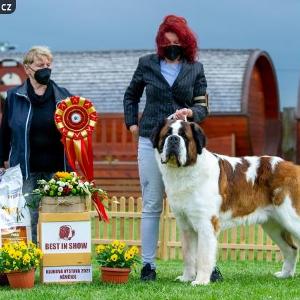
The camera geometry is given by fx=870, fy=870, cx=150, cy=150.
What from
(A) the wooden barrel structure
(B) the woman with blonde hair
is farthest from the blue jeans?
(A) the wooden barrel structure

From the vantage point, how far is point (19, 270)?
252 inches

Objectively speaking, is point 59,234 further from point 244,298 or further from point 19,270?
point 244,298

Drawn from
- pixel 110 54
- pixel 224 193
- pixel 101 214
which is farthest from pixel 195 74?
pixel 110 54

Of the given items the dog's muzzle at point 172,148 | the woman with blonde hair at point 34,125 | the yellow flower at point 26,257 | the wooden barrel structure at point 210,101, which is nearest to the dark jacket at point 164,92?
the dog's muzzle at point 172,148

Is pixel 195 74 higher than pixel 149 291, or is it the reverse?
pixel 195 74

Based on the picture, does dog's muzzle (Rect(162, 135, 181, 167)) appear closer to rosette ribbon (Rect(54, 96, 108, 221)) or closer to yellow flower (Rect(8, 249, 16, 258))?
rosette ribbon (Rect(54, 96, 108, 221))

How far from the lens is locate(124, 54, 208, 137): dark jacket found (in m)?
6.63

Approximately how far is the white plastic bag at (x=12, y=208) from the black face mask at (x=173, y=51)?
143cm

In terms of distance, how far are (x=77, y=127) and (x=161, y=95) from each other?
2.34 feet

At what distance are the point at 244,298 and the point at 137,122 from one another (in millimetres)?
1723

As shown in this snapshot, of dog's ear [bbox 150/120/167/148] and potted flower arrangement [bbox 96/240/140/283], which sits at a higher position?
dog's ear [bbox 150/120/167/148]

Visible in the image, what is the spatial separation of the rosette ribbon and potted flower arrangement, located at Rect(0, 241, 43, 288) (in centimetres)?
72

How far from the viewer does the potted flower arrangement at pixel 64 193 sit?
6.50 m

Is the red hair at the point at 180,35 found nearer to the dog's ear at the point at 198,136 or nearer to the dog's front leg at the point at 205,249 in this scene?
the dog's ear at the point at 198,136
